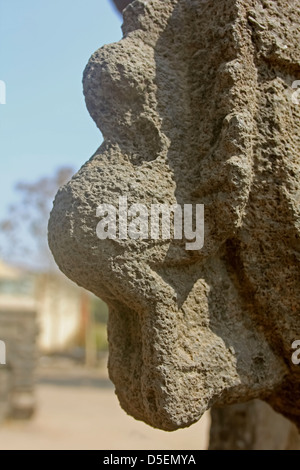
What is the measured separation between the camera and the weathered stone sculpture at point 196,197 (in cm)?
100

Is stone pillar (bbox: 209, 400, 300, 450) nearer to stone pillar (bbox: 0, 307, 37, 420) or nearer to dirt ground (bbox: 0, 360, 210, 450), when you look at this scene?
dirt ground (bbox: 0, 360, 210, 450)

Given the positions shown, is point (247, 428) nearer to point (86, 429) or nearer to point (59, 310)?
point (86, 429)

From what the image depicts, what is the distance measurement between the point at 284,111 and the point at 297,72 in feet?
0.35

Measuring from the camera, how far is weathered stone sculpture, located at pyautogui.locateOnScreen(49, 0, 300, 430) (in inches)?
39.4

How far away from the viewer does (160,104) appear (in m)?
1.09

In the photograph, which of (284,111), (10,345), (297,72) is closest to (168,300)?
(284,111)

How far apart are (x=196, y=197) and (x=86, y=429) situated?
5609mm

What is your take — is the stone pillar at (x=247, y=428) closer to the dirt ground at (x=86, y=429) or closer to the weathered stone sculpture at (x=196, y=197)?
the weathered stone sculpture at (x=196, y=197)

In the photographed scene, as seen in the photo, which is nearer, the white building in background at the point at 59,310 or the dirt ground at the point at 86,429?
the dirt ground at the point at 86,429

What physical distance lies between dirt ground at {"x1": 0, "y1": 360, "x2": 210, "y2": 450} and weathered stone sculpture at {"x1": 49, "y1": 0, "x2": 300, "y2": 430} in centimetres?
371

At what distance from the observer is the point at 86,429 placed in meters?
6.13

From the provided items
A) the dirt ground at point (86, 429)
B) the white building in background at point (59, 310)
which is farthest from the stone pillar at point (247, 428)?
the white building in background at point (59, 310)

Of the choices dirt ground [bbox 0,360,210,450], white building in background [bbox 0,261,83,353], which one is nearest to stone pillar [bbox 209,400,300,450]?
dirt ground [bbox 0,360,210,450]

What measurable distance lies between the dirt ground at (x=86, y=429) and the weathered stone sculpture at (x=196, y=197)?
3709 mm
